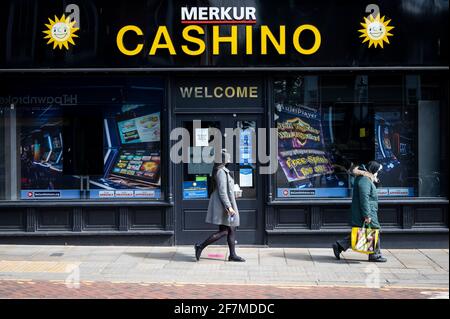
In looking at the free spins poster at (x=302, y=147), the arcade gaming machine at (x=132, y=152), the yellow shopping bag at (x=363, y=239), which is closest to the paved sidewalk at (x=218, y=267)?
the yellow shopping bag at (x=363, y=239)

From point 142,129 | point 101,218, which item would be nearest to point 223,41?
point 142,129

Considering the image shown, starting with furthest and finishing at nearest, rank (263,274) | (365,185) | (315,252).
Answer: (315,252), (365,185), (263,274)

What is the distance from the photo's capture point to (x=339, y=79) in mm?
12562

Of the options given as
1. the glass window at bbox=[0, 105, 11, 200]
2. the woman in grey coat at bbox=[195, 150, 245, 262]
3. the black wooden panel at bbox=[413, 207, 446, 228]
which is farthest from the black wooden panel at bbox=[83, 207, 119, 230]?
the black wooden panel at bbox=[413, 207, 446, 228]

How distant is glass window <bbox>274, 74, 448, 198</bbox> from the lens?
12609 millimetres

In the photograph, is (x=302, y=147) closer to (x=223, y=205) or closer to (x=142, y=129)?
(x=223, y=205)

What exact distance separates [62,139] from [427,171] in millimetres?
6895

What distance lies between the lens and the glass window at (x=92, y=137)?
500 inches

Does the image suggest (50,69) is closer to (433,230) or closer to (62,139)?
(62,139)

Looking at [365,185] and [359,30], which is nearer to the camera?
[365,185]

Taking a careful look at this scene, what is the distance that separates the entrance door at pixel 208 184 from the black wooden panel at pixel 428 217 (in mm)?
2849

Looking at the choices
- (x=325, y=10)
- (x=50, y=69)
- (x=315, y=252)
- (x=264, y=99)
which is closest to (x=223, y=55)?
(x=264, y=99)

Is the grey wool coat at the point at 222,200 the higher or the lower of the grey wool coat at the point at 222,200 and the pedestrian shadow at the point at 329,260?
the higher

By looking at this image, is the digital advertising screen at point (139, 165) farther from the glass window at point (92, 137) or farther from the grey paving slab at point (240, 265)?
the grey paving slab at point (240, 265)
